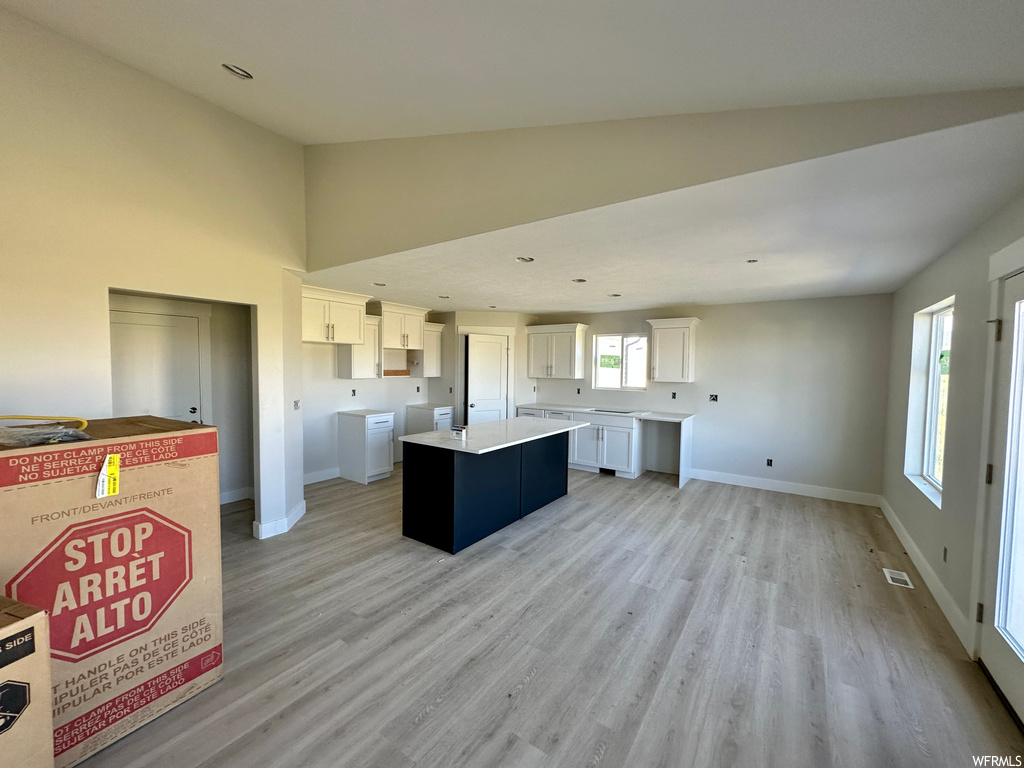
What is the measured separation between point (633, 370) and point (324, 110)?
16.5 feet

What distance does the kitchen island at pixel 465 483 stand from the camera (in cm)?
340

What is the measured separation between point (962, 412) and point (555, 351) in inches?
185

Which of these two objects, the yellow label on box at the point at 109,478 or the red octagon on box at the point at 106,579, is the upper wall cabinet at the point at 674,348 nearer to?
the red octagon on box at the point at 106,579

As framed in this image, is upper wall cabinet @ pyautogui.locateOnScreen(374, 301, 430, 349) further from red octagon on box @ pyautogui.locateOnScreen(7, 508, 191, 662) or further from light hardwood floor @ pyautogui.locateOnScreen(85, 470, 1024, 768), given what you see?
red octagon on box @ pyautogui.locateOnScreen(7, 508, 191, 662)

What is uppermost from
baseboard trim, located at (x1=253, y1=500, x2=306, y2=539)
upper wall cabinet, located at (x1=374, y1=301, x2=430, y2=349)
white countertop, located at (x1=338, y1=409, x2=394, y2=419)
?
upper wall cabinet, located at (x1=374, y1=301, x2=430, y2=349)

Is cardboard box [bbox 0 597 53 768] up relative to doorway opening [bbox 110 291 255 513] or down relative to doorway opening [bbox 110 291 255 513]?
down

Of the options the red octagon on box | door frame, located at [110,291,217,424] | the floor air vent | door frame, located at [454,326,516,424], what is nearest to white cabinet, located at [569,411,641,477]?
door frame, located at [454,326,516,424]

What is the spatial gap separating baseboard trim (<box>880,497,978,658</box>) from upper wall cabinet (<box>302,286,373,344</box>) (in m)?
5.62

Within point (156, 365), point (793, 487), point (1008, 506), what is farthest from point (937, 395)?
point (156, 365)

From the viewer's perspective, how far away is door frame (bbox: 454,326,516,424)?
6.62m

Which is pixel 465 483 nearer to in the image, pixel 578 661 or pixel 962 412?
pixel 578 661

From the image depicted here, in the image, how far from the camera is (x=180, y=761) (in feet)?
5.26

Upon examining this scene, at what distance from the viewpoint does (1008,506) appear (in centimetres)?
202

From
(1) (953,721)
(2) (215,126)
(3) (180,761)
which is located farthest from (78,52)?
(1) (953,721)
